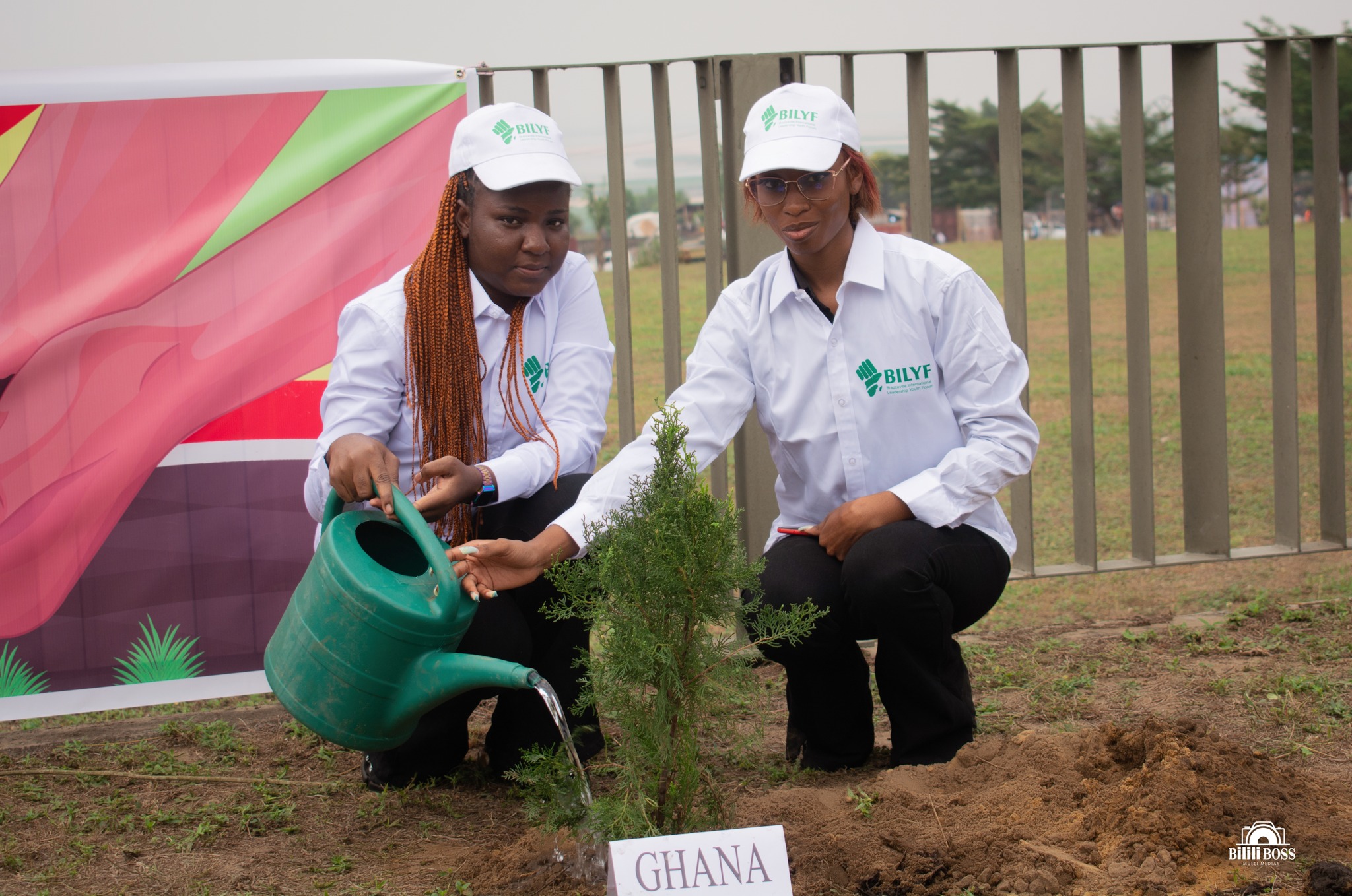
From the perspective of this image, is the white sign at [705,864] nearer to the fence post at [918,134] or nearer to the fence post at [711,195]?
the fence post at [711,195]

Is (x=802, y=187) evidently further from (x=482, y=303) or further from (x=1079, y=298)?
(x=1079, y=298)

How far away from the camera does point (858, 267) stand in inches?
107

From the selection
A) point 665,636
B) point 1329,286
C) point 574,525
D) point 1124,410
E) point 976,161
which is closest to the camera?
point 665,636

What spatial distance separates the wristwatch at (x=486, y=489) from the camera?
262cm

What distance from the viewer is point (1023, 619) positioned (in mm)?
4137

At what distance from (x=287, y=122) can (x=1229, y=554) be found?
135 inches

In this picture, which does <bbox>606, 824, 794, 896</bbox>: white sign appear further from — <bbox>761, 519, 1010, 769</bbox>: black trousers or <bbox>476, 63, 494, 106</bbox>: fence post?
<bbox>476, 63, 494, 106</bbox>: fence post

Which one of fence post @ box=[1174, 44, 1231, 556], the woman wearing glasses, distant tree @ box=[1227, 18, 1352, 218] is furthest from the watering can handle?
distant tree @ box=[1227, 18, 1352, 218]

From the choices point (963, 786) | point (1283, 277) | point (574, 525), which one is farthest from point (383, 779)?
point (1283, 277)

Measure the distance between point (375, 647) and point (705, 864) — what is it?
76cm

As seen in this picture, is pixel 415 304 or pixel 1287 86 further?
pixel 1287 86

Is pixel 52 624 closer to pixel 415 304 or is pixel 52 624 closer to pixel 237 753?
pixel 237 753

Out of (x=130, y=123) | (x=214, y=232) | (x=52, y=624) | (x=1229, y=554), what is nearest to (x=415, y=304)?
(x=214, y=232)

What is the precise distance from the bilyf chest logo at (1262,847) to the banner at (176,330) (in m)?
2.60
